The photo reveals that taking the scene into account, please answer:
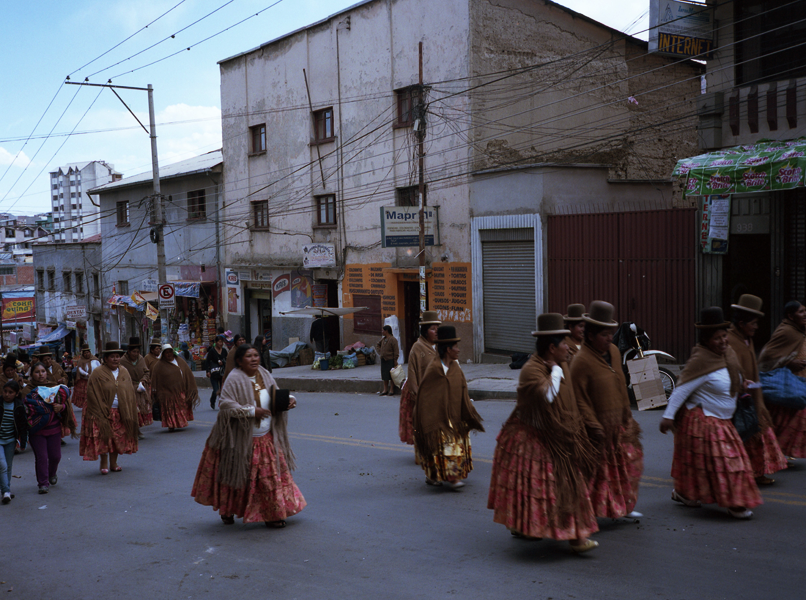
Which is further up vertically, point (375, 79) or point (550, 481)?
point (375, 79)

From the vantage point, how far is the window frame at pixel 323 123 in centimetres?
2554

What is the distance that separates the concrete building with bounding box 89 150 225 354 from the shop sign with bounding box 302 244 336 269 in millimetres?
6969

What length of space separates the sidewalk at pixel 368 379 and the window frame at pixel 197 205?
33.5 ft

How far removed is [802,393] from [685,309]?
867 cm

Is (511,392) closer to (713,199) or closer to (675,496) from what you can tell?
(713,199)

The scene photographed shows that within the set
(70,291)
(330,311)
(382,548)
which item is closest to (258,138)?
(330,311)

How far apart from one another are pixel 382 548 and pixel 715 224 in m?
11.1

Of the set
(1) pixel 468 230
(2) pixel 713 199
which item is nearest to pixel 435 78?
(1) pixel 468 230

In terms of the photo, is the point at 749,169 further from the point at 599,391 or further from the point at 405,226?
the point at 405,226

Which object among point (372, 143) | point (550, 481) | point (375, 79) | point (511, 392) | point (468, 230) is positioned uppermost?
point (375, 79)

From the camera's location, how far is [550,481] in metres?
5.25

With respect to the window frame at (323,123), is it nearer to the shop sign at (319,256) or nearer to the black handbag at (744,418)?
the shop sign at (319,256)

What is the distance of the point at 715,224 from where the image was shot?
14.6m

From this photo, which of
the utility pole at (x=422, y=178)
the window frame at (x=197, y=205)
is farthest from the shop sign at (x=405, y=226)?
the window frame at (x=197, y=205)
